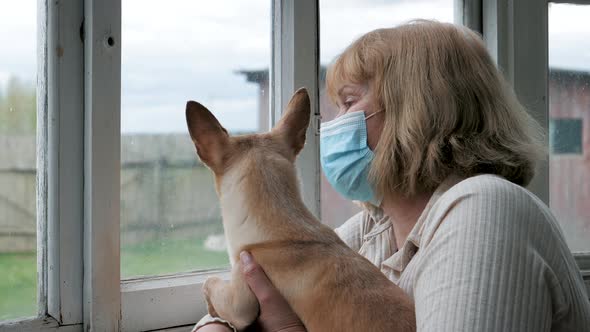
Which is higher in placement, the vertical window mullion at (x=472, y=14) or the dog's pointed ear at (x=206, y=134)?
the vertical window mullion at (x=472, y=14)

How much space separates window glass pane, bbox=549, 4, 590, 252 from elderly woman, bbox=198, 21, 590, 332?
915 mm

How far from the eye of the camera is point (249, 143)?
4.20 feet

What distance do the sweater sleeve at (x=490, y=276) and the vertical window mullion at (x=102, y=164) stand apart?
79cm

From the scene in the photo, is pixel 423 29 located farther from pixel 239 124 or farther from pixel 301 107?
pixel 239 124

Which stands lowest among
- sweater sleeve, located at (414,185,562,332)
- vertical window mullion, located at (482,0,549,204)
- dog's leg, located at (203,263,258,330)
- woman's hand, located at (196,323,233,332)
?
woman's hand, located at (196,323,233,332)

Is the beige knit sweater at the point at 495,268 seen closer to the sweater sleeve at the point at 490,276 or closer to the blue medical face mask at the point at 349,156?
the sweater sleeve at the point at 490,276

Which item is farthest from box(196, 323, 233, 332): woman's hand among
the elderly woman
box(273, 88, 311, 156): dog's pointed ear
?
box(273, 88, 311, 156): dog's pointed ear

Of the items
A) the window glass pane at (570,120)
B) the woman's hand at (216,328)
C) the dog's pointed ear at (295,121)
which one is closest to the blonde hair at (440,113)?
the dog's pointed ear at (295,121)

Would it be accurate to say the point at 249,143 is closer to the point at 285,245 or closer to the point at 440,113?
the point at 285,245

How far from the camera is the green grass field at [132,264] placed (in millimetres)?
1396

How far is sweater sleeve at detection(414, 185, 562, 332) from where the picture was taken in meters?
0.92

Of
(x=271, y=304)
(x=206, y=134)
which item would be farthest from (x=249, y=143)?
(x=271, y=304)

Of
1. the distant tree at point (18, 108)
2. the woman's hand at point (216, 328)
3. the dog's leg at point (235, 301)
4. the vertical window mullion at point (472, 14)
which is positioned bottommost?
the woman's hand at point (216, 328)

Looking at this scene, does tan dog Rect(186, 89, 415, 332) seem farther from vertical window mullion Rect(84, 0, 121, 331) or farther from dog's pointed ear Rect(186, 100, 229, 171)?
vertical window mullion Rect(84, 0, 121, 331)
